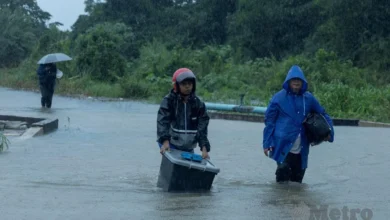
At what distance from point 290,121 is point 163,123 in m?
1.42

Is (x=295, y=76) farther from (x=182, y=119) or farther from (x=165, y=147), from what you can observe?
(x=165, y=147)

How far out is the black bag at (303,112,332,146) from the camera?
9.44m

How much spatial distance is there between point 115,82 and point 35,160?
92.6 feet

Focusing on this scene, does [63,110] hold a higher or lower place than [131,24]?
lower

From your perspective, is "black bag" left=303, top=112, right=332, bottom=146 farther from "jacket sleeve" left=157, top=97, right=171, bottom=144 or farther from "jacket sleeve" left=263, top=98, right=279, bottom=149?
"jacket sleeve" left=157, top=97, right=171, bottom=144

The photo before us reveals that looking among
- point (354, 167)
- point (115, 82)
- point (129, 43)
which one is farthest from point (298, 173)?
point (129, 43)

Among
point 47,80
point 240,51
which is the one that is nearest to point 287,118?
point 47,80

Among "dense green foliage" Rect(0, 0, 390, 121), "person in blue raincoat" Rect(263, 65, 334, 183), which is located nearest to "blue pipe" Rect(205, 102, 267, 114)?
"dense green foliage" Rect(0, 0, 390, 121)

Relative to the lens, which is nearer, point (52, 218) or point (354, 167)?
point (52, 218)

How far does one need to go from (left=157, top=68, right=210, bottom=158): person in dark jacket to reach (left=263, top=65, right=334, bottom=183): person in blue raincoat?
759 mm

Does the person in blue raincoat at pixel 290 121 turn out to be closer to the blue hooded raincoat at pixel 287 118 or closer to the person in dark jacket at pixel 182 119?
the blue hooded raincoat at pixel 287 118

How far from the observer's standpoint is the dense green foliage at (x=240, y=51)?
33.3 meters

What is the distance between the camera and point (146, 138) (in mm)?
16656

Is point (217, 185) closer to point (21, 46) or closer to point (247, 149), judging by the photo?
point (247, 149)
